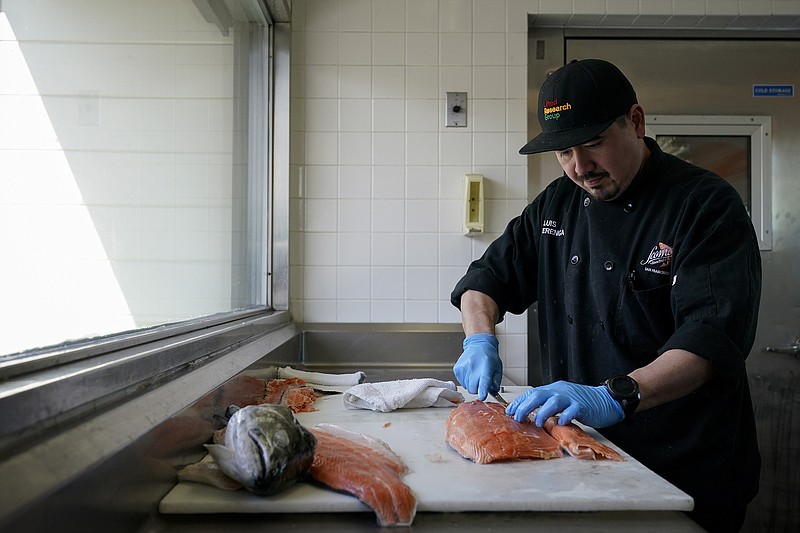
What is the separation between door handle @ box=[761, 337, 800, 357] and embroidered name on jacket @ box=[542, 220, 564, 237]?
178 cm

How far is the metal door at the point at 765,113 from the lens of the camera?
327cm

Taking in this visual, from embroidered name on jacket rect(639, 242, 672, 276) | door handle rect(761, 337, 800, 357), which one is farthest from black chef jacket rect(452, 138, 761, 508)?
door handle rect(761, 337, 800, 357)

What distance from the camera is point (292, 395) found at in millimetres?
1991

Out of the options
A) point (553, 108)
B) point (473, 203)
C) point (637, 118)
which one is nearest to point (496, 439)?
point (553, 108)

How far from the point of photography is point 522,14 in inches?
130

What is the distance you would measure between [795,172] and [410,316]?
205 cm

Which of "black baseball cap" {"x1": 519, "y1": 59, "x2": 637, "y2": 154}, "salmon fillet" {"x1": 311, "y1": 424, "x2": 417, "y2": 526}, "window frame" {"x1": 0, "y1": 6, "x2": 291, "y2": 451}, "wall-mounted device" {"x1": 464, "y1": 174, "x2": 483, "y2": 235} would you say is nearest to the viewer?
"window frame" {"x1": 0, "y1": 6, "x2": 291, "y2": 451}

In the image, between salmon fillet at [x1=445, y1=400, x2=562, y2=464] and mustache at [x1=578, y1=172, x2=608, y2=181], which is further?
mustache at [x1=578, y1=172, x2=608, y2=181]

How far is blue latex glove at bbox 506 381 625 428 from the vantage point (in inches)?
59.4

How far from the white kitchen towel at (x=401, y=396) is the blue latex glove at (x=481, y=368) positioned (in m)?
0.06

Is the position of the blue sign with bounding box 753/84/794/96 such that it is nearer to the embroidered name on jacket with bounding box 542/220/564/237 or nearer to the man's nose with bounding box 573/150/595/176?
the embroidered name on jacket with bounding box 542/220/564/237

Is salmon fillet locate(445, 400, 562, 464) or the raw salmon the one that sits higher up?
salmon fillet locate(445, 400, 562, 464)

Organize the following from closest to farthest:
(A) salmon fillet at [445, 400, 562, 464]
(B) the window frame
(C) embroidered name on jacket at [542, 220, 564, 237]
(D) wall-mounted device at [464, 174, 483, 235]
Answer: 1. (B) the window frame
2. (A) salmon fillet at [445, 400, 562, 464]
3. (C) embroidered name on jacket at [542, 220, 564, 237]
4. (D) wall-mounted device at [464, 174, 483, 235]

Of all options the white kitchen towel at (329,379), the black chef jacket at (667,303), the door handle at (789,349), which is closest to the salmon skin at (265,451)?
the black chef jacket at (667,303)
